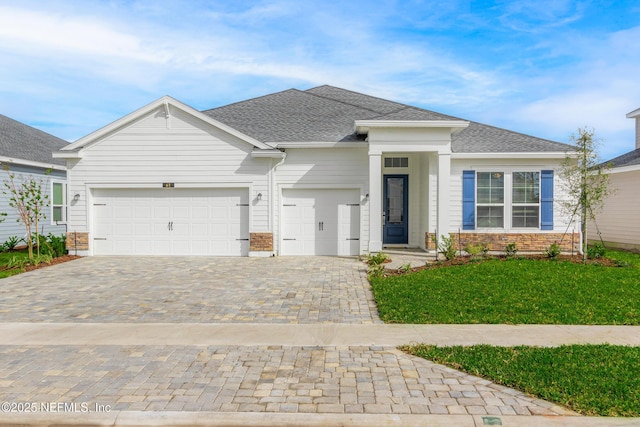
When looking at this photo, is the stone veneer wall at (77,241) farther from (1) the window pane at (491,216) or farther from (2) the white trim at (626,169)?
(2) the white trim at (626,169)

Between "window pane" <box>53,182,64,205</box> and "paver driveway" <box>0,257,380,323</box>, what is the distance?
25.7ft

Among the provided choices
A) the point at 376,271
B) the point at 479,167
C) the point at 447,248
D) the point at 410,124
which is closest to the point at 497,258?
the point at 447,248

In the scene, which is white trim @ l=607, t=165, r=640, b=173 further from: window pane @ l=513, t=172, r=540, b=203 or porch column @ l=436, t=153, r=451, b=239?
porch column @ l=436, t=153, r=451, b=239

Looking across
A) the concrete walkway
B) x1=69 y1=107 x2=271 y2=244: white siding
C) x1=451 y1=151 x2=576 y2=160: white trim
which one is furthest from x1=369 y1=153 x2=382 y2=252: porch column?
the concrete walkway

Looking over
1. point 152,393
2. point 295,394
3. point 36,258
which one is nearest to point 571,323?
point 295,394

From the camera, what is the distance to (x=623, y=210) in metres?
17.2

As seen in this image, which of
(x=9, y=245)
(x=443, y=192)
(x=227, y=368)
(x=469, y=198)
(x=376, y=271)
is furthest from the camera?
(x=9, y=245)

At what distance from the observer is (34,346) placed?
225 inches

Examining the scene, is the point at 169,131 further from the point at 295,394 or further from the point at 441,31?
the point at 295,394

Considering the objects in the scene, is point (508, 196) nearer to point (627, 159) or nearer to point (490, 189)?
point (490, 189)

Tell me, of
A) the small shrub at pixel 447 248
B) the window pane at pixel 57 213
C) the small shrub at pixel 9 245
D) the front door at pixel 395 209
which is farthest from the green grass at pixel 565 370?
the window pane at pixel 57 213

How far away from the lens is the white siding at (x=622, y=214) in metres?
16.5

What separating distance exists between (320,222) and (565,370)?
10.5 meters

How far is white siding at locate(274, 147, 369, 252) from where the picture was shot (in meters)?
14.6
